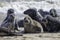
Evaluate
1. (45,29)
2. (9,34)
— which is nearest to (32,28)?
(45,29)

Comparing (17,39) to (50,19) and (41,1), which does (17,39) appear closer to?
(50,19)

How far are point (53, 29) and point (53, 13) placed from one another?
2.64 meters

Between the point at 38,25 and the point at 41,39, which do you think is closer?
the point at 41,39

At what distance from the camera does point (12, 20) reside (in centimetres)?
692

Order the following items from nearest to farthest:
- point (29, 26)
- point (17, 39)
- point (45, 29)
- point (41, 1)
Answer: point (17, 39), point (29, 26), point (45, 29), point (41, 1)

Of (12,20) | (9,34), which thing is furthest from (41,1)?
(9,34)

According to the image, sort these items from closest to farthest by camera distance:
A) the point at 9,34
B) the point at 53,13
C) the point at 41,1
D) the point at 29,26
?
the point at 9,34
the point at 29,26
the point at 53,13
the point at 41,1

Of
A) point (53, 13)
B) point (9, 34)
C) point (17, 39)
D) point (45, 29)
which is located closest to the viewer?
point (17, 39)

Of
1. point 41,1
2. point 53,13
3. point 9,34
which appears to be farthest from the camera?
point 41,1

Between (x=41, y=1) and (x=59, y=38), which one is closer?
(x=59, y=38)

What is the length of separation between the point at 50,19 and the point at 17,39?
103 inches

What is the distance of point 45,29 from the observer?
6.59 meters

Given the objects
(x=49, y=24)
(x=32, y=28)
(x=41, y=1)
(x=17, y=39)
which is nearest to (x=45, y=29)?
(x=49, y=24)

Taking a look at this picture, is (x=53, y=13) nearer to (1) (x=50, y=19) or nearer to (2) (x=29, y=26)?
(1) (x=50, y=19)
